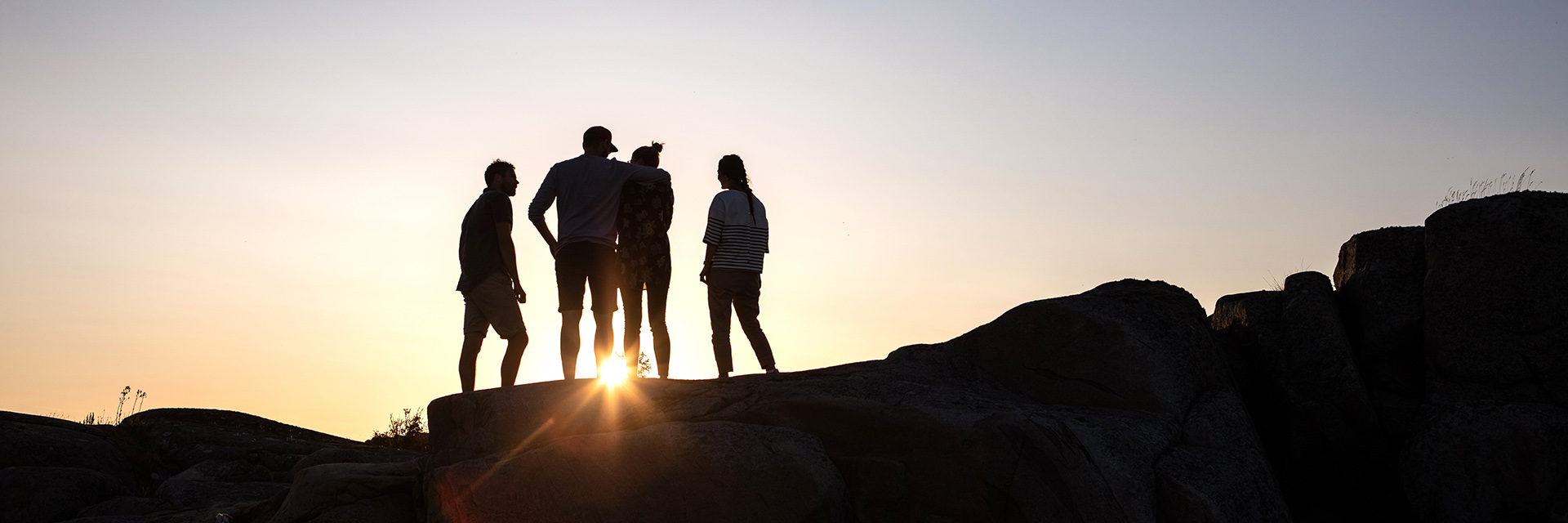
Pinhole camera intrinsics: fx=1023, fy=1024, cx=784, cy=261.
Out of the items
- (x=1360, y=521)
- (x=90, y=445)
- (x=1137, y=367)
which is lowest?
(x=1360, y=521)

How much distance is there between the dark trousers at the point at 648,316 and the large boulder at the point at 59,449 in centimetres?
549

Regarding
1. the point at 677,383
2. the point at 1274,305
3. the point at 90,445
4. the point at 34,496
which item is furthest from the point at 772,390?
the point at 90,445

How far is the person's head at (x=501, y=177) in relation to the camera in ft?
29.1

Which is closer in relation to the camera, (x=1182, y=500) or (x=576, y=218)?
(x=1182, y=500)

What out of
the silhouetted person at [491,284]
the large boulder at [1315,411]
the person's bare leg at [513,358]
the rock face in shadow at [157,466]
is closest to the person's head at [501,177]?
Answer: the silhouetted person at [491,284]

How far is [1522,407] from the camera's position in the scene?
694cm

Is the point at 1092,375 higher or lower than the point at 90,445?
lower

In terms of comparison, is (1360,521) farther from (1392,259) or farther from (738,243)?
(738,243)

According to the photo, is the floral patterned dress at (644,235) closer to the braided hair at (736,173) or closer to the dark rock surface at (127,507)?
the braided hair at (736,173)

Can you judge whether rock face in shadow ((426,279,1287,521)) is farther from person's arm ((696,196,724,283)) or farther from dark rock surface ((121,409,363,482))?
dark rock surface ((121,409,363,482))

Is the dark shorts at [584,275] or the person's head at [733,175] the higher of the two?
the person's head at [733,175]

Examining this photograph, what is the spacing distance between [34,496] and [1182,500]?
9144 millimetres

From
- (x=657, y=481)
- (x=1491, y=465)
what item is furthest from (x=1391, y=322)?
(x=657, y=481)

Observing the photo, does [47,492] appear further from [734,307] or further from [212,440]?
[734,307]
